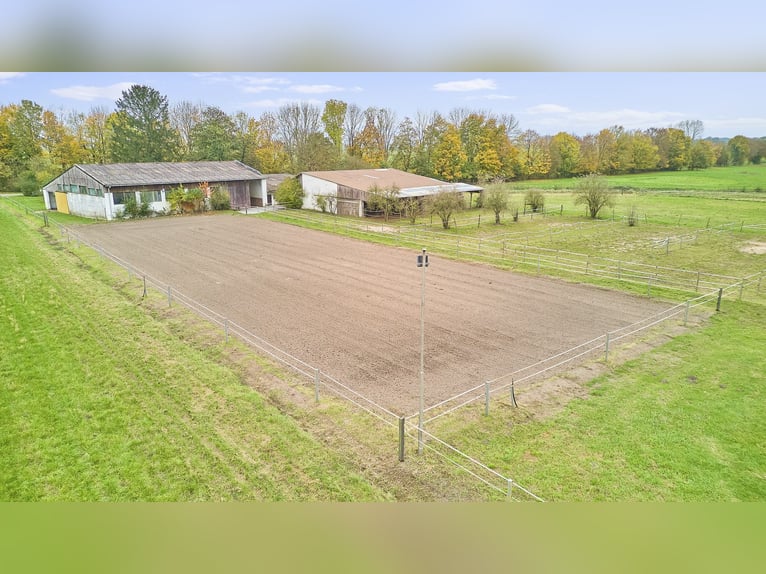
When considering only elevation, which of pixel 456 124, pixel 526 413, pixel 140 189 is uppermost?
pixel 456 124

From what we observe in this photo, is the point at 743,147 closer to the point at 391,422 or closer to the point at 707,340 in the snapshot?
the point at 707,340

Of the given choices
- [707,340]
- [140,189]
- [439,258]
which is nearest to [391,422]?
[707,340]

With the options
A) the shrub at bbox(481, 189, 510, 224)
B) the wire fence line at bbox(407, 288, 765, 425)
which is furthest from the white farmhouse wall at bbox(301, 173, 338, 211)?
the wire fence line at bbox(407, 288, 765, 425)

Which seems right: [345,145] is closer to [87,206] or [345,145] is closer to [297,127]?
[297,127]

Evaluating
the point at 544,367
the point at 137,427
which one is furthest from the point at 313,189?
the point at 137,427

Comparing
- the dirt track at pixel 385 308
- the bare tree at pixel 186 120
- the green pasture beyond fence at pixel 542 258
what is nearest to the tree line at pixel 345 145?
the bare tree at pixel 186 120

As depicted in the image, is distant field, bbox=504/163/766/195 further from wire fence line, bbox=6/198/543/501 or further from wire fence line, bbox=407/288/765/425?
wire fence line, bbox=6/198/543/501
